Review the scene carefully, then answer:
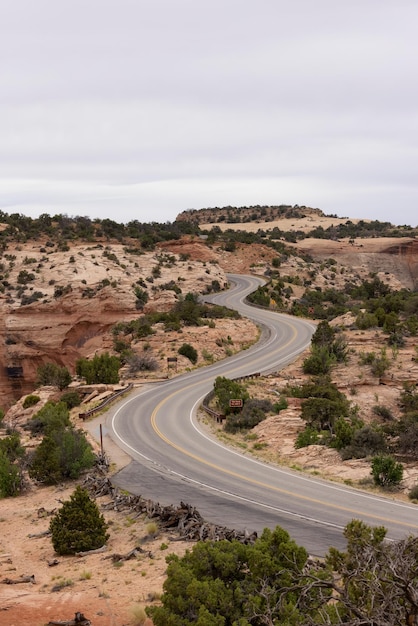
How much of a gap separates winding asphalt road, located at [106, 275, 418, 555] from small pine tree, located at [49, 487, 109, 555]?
11.7 ft

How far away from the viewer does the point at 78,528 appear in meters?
17.6

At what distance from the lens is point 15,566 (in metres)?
16.8

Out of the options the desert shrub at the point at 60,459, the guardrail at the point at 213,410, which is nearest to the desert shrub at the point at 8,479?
the desert shrub at the point at 60,459

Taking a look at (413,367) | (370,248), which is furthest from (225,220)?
(413,367)

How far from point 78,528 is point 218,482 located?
7252mm

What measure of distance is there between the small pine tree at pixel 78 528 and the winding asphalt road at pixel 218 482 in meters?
3.56

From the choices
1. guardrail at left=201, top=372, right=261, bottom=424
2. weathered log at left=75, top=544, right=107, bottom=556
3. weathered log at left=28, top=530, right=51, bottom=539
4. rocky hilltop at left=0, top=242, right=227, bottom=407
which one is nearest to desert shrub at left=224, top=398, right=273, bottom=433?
guardrail at left=201, top=372, right=261, bottom=424

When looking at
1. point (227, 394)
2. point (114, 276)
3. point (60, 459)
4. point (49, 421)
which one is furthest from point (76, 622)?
point (114, 276)

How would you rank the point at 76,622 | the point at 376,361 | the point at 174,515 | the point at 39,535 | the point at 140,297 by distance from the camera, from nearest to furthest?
the point at 76,622, the point at 174,515, the point at 39,535, the point at 376,361, the point at 140,297

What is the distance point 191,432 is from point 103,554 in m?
15.3

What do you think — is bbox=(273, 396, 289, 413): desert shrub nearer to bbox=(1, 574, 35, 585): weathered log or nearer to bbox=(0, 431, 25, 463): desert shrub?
bbox=(0, 431, 25, 463): desert shrub

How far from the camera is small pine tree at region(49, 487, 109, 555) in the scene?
683 inches

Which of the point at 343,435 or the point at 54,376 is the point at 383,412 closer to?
the point at 343,435

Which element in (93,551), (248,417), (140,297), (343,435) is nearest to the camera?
(93,551)
